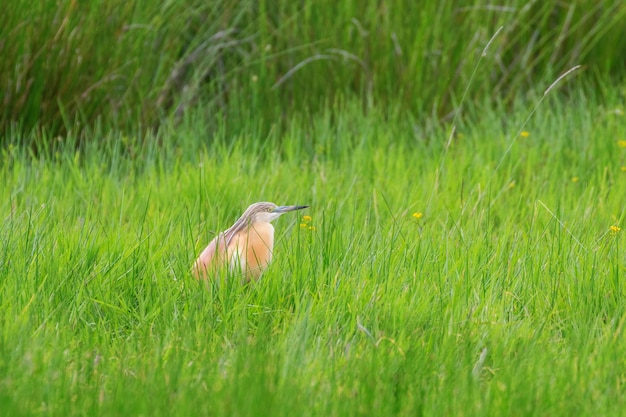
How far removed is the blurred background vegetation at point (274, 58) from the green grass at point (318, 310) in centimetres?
86

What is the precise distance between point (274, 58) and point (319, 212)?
207 centimetres

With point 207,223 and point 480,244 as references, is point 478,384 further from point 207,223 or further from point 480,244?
point 207,223

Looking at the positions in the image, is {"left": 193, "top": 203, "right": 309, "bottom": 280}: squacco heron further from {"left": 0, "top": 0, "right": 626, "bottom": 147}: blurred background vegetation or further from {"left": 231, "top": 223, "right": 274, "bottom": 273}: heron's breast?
{"left": 0, "top": 0, "right": 626, "bottom": 147}: blurred background vegetation

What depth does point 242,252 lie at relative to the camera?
8.99ft

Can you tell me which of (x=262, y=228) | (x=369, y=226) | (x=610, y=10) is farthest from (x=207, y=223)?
(x=610, y=10)

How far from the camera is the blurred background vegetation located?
4.88 m

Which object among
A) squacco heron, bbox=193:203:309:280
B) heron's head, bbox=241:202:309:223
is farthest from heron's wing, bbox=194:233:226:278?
heron's head, bbox=241:202:309:223

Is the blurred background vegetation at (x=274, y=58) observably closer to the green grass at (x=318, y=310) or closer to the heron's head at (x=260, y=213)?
the green grass at (x=318, y=310)

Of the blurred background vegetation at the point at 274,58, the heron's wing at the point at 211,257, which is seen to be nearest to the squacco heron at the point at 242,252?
the heron's wing at the point at 211,257

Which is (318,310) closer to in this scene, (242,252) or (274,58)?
(242,252)

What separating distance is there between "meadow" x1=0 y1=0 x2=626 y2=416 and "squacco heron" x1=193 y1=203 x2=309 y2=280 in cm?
4

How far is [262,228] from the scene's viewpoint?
2822mm

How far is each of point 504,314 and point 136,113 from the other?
9.78 ft

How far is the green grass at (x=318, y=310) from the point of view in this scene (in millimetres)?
2242
